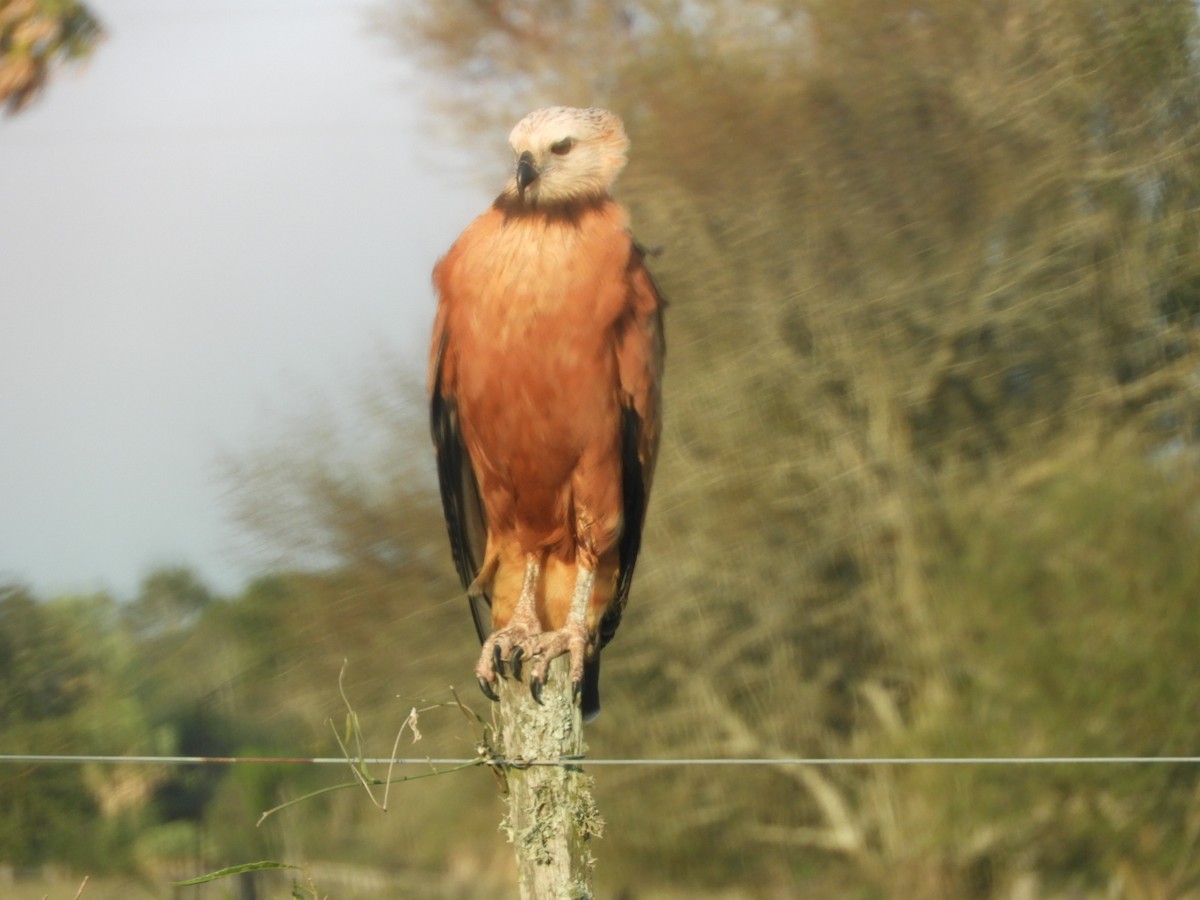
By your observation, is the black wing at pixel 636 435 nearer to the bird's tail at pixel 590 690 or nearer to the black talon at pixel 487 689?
the bird's tail at pixel 590 690

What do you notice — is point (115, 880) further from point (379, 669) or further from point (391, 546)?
point (391, 546)

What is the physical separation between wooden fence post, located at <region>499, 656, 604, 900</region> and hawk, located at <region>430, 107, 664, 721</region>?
0.40 m

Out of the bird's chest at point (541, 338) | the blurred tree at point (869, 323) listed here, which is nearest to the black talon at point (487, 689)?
the bird's chest at point (541, 338)

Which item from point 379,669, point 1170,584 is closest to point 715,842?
point 379,669

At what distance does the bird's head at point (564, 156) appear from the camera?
8.68ft

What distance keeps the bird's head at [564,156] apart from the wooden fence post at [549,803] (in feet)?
3.72

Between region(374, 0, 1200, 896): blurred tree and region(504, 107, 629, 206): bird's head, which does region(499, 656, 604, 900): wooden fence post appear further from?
region(374, 0, 1200, 896): blurred tree

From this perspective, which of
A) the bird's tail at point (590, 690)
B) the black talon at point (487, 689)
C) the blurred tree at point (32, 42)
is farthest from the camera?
the blurred tree at point (32, 42)

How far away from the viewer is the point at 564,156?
2730 mm

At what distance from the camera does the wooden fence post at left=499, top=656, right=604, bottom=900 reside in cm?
190

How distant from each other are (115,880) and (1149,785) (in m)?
5.93

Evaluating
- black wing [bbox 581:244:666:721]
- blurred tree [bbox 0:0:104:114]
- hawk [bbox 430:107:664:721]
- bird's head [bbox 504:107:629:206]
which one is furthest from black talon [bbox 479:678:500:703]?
blurred tree [bbox 0:0:104:114]

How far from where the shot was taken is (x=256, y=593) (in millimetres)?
7668

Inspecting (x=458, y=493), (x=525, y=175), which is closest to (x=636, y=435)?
(x=458, y=493)
